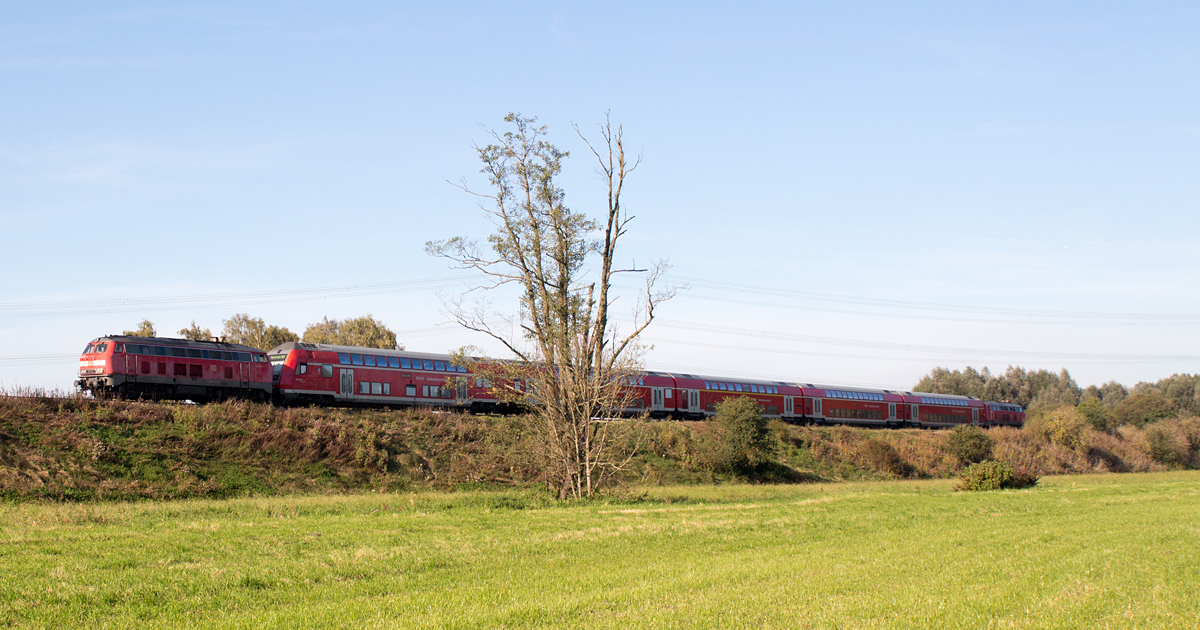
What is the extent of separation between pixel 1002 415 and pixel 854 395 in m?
23.4

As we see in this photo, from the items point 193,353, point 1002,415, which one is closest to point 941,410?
point 1002,415

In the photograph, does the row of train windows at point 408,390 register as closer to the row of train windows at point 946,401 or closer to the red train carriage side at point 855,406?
the red train carriage side at point 855,406

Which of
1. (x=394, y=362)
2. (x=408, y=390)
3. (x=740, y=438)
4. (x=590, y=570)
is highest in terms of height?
(x=394, y=362)

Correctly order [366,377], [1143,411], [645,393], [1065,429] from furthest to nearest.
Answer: [1143,411], [1065,429], [645,393], [366,377]

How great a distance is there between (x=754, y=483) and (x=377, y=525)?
34.9 m

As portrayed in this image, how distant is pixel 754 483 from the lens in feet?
164

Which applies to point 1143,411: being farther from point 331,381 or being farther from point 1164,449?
point 331,381

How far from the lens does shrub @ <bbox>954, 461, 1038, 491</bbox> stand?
121ft

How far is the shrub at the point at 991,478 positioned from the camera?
36906 mm

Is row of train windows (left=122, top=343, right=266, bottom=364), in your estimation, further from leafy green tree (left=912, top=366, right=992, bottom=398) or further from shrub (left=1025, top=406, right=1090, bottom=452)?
leafy green tree (left=912, top=366, right=992, bottom=398)

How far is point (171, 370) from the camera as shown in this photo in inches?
1561

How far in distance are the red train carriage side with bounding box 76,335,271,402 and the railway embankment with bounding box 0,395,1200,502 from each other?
255cm

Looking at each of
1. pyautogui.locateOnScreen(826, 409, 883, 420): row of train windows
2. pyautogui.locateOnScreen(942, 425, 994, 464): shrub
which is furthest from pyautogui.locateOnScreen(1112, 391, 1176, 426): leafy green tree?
pyautogui.locateOnScreen(942, 425, 994, 464): shrub

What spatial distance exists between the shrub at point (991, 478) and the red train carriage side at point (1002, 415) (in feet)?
169
